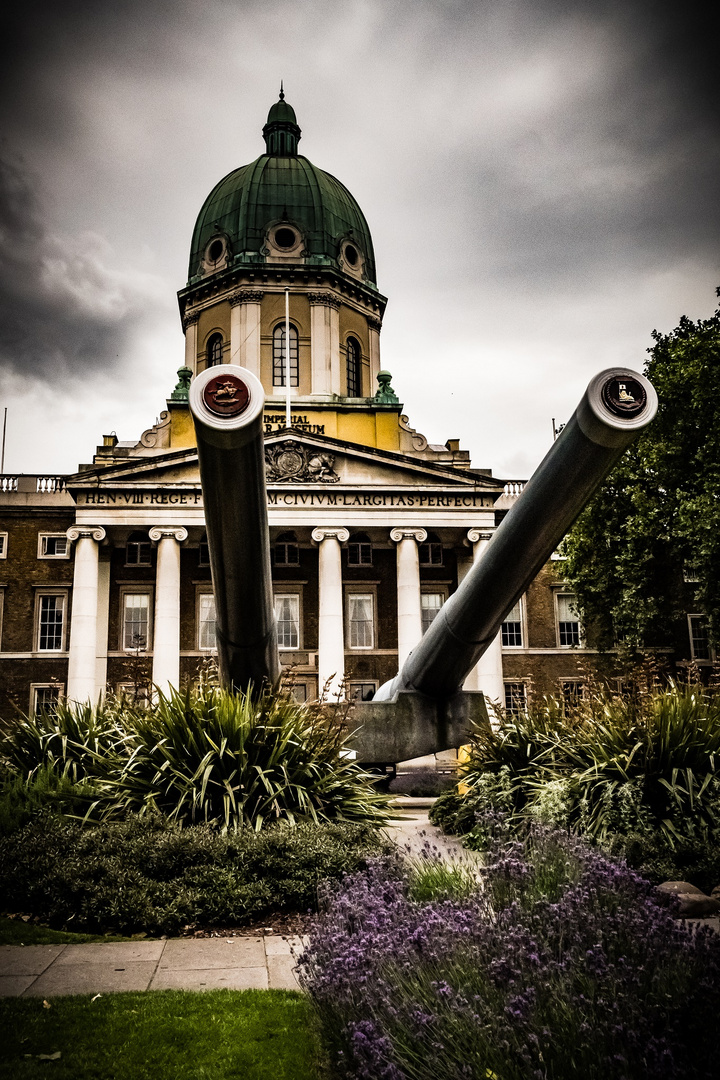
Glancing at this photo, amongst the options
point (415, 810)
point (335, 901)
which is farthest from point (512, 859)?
point (415, 810)

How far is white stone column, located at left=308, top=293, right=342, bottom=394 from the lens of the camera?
139ft

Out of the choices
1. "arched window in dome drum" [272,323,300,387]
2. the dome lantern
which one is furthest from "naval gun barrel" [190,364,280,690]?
the dome lantern

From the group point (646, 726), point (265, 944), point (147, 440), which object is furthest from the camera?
point (147, 440)

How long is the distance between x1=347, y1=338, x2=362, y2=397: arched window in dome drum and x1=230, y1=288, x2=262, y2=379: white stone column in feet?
15.8

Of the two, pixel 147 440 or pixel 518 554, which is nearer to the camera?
pixel 518 554

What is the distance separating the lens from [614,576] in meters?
29.2

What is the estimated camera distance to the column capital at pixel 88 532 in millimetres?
35156

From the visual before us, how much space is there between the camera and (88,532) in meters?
35.3

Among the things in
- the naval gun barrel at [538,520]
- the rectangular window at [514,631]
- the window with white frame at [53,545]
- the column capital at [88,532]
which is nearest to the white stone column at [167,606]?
the column capital at [88,532]

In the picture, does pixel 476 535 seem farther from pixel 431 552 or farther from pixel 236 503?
pixel 236 503

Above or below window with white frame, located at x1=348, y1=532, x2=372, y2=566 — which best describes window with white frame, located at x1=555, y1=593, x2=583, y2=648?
below

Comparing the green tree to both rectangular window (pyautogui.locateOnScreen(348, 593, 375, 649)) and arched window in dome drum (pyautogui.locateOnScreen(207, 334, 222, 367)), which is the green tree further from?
arched window in dome drum (pyautogui.locateOnScreen(207, 334, 222, 367))

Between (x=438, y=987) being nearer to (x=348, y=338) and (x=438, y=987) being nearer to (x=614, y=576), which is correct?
(x=614, y=576)

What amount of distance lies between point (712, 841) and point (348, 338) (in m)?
39.6
